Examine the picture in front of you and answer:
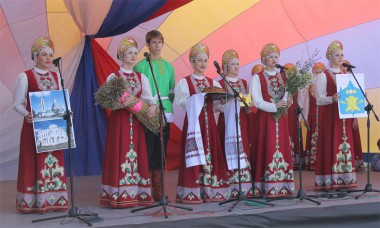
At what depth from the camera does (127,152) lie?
4.93 m

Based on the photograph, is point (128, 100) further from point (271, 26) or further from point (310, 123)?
point (310, 123)

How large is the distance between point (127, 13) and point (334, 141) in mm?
2714

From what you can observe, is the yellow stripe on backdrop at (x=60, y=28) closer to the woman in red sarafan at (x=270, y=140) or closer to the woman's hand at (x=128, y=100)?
the woman's hand at (x=128, y=100)

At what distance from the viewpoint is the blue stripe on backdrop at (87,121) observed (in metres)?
6.87

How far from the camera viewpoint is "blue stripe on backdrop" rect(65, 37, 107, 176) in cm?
687

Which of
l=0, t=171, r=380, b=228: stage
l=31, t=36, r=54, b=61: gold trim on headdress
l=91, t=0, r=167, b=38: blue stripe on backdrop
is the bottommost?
l=0, t=171, r=380, b=228: stage

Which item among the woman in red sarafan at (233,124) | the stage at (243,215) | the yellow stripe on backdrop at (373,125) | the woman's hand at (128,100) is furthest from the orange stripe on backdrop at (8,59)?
the yellow stripe on backdrop at (373,125)

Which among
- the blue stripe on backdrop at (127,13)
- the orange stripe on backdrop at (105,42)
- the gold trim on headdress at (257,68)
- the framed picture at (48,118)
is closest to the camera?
the framed picture at (48,118)

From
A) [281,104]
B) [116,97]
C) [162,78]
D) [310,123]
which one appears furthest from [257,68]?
[116,97]

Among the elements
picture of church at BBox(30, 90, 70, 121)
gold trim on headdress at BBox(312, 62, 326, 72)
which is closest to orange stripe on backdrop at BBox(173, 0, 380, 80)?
gold trim on headdress at BBox(312, 62, 326, 72)

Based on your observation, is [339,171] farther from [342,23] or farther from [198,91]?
[342,23]

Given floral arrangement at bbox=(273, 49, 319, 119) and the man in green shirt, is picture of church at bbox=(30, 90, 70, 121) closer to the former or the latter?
the man in green shirt

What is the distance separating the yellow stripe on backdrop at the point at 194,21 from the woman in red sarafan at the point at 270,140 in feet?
8.88

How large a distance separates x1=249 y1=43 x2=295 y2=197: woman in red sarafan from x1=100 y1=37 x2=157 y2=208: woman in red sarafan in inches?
46.3
